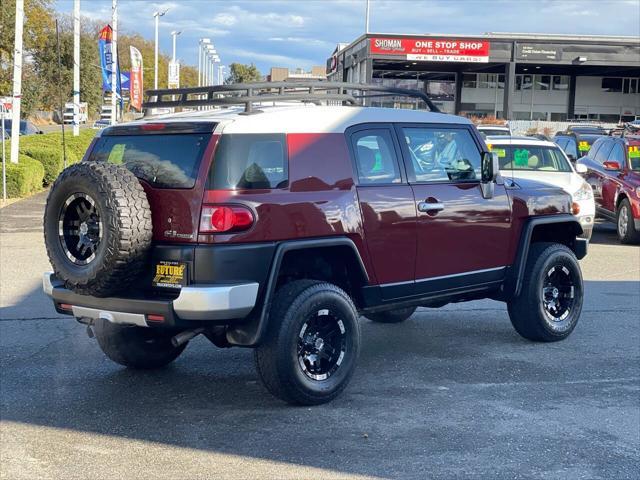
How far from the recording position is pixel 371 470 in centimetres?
467

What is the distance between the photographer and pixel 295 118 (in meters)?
5.75

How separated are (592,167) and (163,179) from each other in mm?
12764

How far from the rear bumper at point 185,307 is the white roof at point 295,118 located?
1011 millimetres

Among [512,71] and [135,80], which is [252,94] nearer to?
[135,80]

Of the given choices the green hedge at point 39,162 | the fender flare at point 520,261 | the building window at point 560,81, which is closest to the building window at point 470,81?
the building window at point 560,81

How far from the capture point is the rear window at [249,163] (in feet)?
17.4

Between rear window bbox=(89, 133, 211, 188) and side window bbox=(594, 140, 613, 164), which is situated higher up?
side window bbox=(594, 140, 613, 164)

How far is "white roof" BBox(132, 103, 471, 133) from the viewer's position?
18.0ft

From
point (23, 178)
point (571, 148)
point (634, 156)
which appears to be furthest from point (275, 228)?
point (571, 148)

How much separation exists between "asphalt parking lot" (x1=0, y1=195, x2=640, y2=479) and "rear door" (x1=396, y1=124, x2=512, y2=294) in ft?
2.47

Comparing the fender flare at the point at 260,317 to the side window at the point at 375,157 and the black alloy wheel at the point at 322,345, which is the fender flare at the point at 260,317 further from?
the side window at the point at 375,157

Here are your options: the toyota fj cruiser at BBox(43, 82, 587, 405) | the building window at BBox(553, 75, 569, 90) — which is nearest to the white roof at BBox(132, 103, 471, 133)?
the toyota fj cruiser at BBox(43, 82, 587, 405)

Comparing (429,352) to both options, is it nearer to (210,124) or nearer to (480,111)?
(210,124)

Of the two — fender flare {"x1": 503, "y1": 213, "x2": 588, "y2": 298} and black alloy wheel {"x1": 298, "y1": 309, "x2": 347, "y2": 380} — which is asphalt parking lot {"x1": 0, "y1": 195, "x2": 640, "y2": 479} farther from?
fender flare {"x1": 503, "y1": 213, "x2": 588, "y2": 298}
